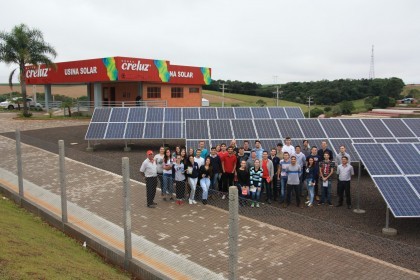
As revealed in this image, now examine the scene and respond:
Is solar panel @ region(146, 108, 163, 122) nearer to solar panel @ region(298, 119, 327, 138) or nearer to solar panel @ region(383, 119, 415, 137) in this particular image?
solar panel @ region(298, 119, 327, 138)

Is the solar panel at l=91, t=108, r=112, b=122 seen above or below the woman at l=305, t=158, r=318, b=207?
above

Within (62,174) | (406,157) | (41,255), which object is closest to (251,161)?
(406,157)

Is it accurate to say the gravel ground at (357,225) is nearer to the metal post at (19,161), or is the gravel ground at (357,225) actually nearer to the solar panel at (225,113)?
the metal post at (19,161)

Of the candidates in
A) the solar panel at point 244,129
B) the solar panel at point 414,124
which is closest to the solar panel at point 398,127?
the solar panel at point 414,124

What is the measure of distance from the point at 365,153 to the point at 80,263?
316 inches

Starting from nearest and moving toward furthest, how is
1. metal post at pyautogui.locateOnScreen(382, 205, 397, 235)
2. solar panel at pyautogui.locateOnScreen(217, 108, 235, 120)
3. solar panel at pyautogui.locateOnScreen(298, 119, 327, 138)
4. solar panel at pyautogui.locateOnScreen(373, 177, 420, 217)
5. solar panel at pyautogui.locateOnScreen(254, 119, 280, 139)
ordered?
solar panel at pyautogui.locateOnScreen(373, 177, 420, 217)
metal post at pyautogui.locateOnScreen(382, 205, 397, 235)
solar panel at pyautogui.locateOnScreen(254, 119, 280, 139)
solar panel at pyautogui.locateOnScreen(298, 119, 327, 138)
solar panel at pyautogui.locateOnScreen(217, 108, 235, 120)

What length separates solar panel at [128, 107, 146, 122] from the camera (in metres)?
20.9

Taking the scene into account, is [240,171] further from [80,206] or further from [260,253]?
[80,206]

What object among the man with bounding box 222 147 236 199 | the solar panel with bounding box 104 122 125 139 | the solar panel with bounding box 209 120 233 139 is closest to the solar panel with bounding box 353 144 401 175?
the man with bounding box 222 147 236 199

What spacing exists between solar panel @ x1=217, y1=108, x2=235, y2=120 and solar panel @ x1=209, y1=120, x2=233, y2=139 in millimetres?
5197

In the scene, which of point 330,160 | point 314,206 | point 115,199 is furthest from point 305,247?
point 115,199

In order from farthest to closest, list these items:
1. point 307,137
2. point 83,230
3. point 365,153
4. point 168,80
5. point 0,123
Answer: point 168,80, point 0,123, point 307,137, point 365,153, point 83,230

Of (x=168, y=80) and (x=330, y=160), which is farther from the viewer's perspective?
(x=168, y=80)

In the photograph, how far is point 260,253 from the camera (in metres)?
7.95
